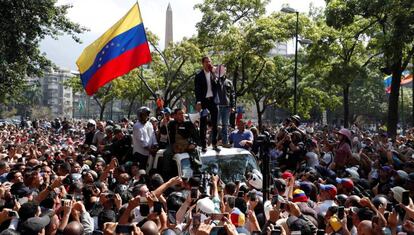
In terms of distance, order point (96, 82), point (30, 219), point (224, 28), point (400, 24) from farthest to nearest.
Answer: point (224, 28)
point (400, 24)
point (96, 82)
point (30, 219)

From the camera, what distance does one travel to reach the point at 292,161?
435 inches

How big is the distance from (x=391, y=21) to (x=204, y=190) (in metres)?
12.2

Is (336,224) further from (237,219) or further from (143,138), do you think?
(143,138)

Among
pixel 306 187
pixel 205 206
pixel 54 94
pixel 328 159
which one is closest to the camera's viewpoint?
pixel 205 206

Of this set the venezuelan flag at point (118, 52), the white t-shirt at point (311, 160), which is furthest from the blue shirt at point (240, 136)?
the venezuelan flag at point (118, 52)

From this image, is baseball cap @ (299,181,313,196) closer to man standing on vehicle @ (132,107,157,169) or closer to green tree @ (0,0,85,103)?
man standing on vehicle @ (132,107,157,169)

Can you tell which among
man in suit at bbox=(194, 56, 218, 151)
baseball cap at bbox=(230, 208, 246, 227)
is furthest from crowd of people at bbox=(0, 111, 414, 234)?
man in suit at bbox=(194, 56, 218, 151)

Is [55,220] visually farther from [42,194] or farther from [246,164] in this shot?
[246,164]

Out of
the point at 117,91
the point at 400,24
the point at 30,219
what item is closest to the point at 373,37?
the point at 400,24

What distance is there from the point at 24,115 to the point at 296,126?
4053 inches

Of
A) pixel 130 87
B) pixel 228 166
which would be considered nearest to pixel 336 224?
pixel 228 166

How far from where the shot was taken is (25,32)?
18703 mm

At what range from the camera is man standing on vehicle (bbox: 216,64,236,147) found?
9414 mm

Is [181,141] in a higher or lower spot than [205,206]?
higher
